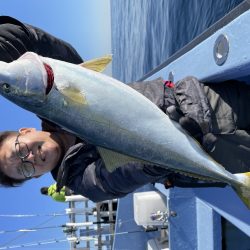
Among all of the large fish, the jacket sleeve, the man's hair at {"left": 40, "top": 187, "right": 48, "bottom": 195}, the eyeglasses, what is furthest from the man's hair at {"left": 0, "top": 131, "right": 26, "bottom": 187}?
the man's hair at {"left": 40, "top": 187, "right": 48, "bottom": 195}

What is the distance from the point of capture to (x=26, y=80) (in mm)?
1505

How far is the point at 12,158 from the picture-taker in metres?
2.30

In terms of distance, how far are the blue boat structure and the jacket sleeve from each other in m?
0.74

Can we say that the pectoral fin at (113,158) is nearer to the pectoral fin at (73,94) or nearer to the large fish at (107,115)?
the large fish at (107,115)

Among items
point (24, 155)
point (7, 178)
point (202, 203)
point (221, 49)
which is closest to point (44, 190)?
point (202, 203)

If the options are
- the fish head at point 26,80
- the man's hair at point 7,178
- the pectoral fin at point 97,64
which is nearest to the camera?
the fish head at point 26,80

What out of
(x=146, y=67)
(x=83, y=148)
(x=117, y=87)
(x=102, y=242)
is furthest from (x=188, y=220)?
(x=146, y=67)

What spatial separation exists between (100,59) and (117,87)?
0.15 meters

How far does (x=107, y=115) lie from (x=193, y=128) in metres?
0.41

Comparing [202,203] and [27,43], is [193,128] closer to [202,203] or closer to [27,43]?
Result: [27,43]

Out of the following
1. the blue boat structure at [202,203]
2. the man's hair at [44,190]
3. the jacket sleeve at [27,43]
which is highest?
the jacket sleeve at [27,43]

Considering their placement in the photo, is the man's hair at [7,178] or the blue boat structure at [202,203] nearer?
the blue boat structure at [202,203]

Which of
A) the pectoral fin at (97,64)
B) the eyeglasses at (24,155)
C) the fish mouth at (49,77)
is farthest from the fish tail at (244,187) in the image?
the eyeglasses at (24,155)

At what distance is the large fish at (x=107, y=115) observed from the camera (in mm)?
1518
